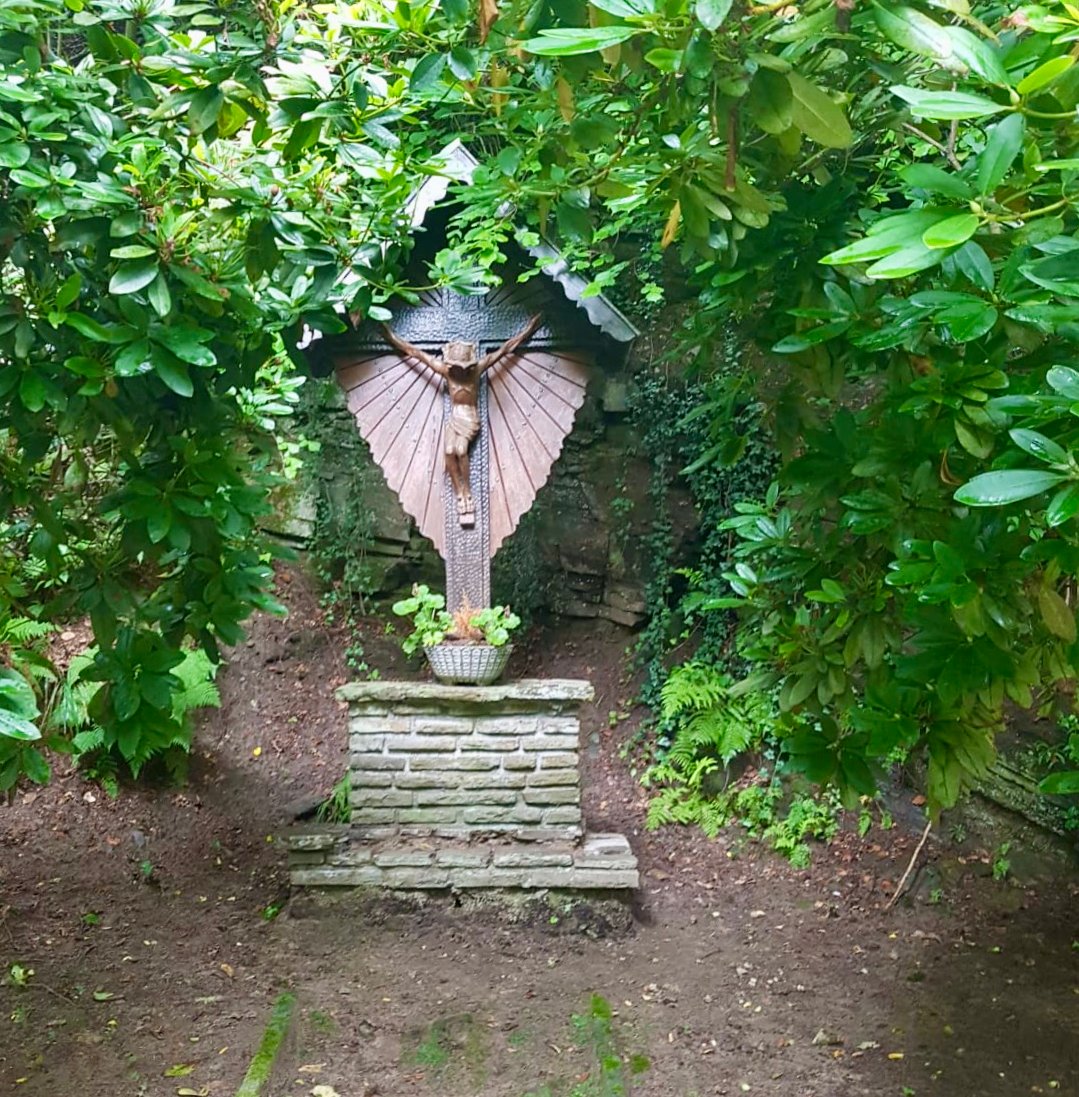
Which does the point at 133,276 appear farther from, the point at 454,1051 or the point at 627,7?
the point at 454,1051

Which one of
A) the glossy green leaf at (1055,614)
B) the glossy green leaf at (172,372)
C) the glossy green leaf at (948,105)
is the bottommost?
the glossy green leaf at (1055,614)

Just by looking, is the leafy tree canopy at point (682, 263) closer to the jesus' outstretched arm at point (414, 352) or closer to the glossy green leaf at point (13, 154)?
the glossy green leaf at point (13, 154)

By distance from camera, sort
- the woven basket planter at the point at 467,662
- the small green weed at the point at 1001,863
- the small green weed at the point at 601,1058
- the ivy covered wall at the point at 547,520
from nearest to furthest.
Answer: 1. the small green weed at the point at 601,1058
2. the woven basket planter at the point at 467,662
3. the small green weed at the point at 1001,863
4. the ivy covered wall at the point at 547,520

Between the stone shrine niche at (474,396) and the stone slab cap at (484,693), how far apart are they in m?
0.35

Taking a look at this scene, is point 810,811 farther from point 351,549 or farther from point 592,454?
point 351,549

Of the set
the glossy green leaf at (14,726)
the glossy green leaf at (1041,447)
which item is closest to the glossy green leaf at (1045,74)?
the glossy green leaf at (1041,447)

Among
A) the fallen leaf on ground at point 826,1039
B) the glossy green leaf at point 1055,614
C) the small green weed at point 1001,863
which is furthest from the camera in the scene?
the small green weed at point 1001,863

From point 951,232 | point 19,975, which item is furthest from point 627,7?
point 19,975

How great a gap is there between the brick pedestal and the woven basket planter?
5cm

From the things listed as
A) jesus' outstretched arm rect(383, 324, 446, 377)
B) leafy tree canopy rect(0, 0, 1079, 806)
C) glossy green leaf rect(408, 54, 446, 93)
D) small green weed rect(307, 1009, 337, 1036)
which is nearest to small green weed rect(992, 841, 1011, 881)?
leafy tree canopy rect(0, 0, 1079, 806)

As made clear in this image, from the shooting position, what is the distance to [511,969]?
3166mm

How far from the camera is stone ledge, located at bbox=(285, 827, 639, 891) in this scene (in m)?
3.41

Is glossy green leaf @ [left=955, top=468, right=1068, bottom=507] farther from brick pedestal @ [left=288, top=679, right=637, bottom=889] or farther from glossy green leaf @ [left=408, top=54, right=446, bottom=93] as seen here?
brick pedestal @ [left=288, top=679, right=637, bottom=889]

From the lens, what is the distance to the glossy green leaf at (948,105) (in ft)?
3.00
